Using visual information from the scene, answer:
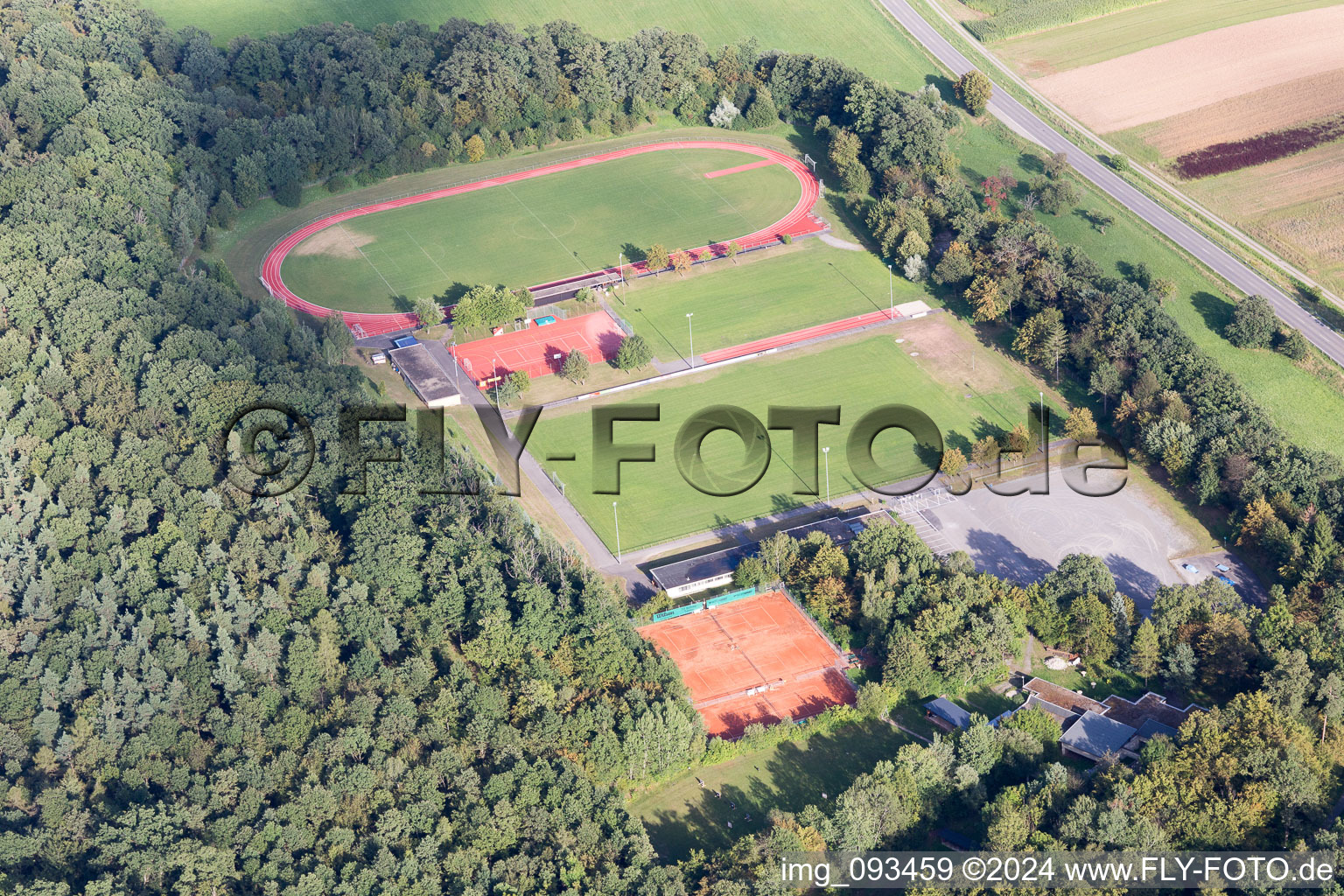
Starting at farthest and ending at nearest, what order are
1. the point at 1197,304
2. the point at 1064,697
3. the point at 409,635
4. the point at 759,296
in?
the point at 759,296, the point at 1197,304, the point at 409,635, the point at 1064,697

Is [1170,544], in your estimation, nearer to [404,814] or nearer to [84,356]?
[404,814]

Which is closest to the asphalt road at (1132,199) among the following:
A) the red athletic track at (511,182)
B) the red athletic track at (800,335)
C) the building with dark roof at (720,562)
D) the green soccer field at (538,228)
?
the red athletic track at (511,182)

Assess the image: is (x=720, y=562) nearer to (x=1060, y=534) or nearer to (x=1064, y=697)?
(x=1060, y=534)

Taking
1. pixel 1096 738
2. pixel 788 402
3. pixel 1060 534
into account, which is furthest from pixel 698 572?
pixel 1096 738

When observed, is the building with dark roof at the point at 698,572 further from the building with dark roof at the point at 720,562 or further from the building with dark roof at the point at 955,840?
the building with dark roof at the point at 955,840

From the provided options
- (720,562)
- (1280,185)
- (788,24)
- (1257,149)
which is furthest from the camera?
(788,24)

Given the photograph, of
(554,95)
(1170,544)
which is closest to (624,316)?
(554,95)
